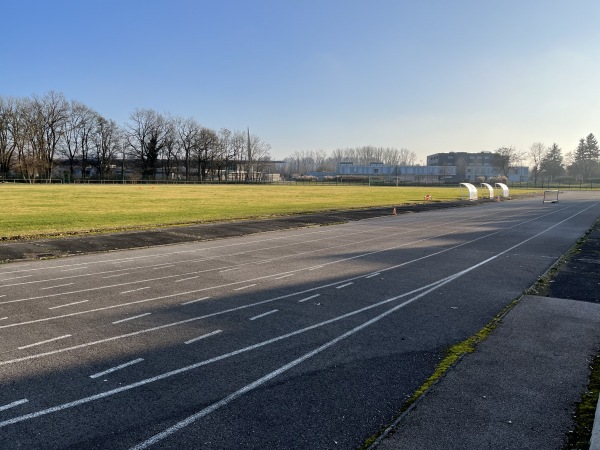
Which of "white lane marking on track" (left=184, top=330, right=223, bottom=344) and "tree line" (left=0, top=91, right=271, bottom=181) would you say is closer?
"white lane marking on track" (left=184, top=330, right=223, bottom=344)

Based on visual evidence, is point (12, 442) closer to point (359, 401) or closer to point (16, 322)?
point (359, 401)

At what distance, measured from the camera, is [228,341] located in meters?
7.40

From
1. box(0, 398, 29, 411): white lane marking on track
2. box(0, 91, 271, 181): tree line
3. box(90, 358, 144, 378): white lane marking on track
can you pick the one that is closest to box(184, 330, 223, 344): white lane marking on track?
box(90, 358, 144, 378): white lane marking on track

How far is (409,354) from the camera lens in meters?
6.96

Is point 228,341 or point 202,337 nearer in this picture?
point 228,341

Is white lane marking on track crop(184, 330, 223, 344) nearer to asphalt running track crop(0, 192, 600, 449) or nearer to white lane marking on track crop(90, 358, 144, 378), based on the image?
asphalt running track crop(0, 192, 600, 449)

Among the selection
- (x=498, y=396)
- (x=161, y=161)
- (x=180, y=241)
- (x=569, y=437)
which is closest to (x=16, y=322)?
(x=498, y=396)

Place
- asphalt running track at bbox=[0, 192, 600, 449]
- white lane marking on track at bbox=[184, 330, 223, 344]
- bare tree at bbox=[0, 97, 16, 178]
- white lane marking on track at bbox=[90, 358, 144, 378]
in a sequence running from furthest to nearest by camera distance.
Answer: bare tree at bbox=[0, 97, 16, 178] < white lane marking on track at bbox=[184, 330, 223, 344] < white lane marking on track at bbox=[90, 358, 144, 378] < asphalt running track at bbox=[0, 192, 600, 449]

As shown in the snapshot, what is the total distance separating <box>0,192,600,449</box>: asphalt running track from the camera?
4.90 meters

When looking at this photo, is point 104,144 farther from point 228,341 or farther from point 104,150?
point 228,341

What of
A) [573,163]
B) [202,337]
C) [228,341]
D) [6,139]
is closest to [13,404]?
[202,337]

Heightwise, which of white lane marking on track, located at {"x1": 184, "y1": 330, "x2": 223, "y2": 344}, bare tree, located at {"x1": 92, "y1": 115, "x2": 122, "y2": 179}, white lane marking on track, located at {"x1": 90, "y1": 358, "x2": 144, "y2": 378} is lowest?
white lane marking on track, located at {"x1": 90, "y1": 358, "x2": 144, "y2": 378}

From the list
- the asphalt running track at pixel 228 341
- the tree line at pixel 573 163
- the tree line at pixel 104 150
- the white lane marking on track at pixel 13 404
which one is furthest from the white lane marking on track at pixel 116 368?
the tree line at pixel 573 163

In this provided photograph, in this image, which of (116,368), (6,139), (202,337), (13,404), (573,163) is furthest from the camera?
(573,163)
